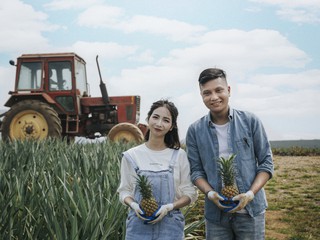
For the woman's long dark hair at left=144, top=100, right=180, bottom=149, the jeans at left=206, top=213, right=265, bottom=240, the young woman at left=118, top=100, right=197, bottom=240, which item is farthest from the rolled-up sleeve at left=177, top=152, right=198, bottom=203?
the jeans at left=206, top=213, right=265, bottom=240

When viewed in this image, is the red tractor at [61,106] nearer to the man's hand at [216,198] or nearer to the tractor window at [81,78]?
the tractor window at [81,78]

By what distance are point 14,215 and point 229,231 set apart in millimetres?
1434

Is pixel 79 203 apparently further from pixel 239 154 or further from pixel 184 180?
pixel 239 154

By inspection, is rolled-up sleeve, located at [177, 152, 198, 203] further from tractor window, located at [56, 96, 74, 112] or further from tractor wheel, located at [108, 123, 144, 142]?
tractor window, located at [56, 96, 74, 112]

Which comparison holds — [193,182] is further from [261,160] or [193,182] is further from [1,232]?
[1,232]

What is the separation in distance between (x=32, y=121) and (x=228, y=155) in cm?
804

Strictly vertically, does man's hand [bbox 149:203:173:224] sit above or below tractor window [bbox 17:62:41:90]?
below

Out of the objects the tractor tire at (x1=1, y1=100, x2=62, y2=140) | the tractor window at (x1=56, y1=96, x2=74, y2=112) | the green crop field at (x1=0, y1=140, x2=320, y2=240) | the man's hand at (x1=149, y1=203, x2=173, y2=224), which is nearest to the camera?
the man's hand at (x1=149, y1=203, x2=173, y2=224)

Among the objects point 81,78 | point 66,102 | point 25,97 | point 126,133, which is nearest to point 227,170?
point 126,133

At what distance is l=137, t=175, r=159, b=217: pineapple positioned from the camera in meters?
1.96

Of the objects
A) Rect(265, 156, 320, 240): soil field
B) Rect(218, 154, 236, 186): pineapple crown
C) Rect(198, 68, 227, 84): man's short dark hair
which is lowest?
Rect(265, 156, 320, 240): soil field

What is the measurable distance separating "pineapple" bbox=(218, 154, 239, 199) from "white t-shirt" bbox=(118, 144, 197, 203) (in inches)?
6.7

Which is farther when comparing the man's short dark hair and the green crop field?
the green crop field

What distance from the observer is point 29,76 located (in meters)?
10.5
